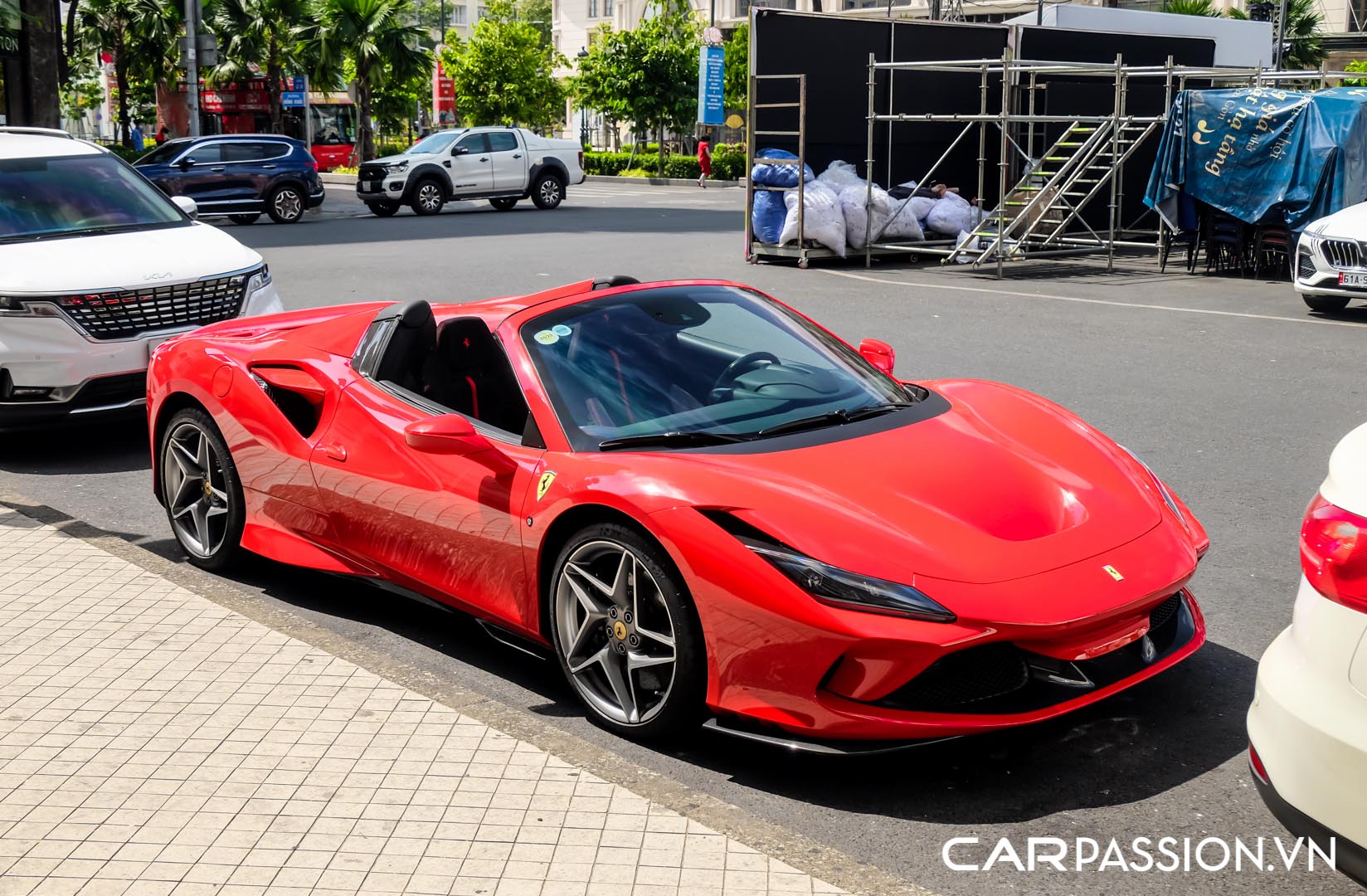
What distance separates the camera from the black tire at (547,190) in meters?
31.3

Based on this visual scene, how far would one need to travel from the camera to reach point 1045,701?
374 centimetres

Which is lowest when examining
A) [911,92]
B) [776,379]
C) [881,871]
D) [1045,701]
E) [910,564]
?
[881,871]

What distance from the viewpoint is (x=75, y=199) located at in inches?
364

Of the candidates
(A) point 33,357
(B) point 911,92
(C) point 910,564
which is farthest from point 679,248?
(C) point 910,564

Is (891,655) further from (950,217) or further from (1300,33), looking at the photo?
(1300,33)

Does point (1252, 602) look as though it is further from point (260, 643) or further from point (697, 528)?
point (260, 643)

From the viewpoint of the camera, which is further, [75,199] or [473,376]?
[75,199]

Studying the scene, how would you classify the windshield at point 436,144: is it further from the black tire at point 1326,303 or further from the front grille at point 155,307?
the front grille at point 155,307

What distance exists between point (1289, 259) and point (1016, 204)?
4574 mm

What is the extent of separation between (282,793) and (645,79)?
4895 centimetres

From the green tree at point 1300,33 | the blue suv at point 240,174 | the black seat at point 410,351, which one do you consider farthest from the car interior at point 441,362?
the green tree at point 1300,33

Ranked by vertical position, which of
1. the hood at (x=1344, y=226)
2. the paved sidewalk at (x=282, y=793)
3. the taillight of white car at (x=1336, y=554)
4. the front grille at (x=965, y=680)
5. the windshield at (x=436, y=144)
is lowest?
the paved sidewalk at (x=282, y=793)

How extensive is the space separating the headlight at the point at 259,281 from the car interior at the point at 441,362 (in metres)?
3.55

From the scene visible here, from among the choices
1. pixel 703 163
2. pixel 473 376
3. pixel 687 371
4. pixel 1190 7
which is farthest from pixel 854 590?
pixel 1190 7
